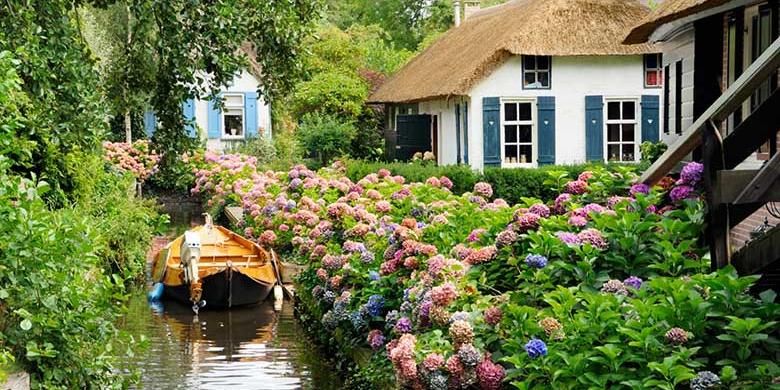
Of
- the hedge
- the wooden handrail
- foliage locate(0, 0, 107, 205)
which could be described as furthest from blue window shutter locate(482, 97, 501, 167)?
the wooden handrail

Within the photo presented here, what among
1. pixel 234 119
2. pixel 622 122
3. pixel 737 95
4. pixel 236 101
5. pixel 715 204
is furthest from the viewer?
pixel 234 119

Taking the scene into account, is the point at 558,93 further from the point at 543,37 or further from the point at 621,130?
the point at 621,130

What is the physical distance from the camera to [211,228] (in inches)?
831

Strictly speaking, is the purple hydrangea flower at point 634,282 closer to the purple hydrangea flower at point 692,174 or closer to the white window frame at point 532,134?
the purple hydrangea flower at point 692,174

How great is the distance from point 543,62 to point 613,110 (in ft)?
7.09

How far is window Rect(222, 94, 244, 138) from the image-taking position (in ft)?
145

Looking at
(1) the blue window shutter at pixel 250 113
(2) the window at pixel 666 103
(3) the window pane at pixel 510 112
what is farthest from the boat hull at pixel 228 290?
(1) the blue window shutter at pixel 250 113

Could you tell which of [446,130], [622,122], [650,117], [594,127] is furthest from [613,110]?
[446,130]

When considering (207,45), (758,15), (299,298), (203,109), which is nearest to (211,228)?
(299,298)

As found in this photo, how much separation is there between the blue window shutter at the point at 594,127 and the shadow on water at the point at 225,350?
1249 cm

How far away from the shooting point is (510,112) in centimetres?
3030

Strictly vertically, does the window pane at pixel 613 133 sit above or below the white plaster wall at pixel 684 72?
below

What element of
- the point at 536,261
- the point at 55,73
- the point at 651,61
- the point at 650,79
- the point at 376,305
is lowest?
the point at 376,305

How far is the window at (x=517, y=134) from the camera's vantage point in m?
30.1
